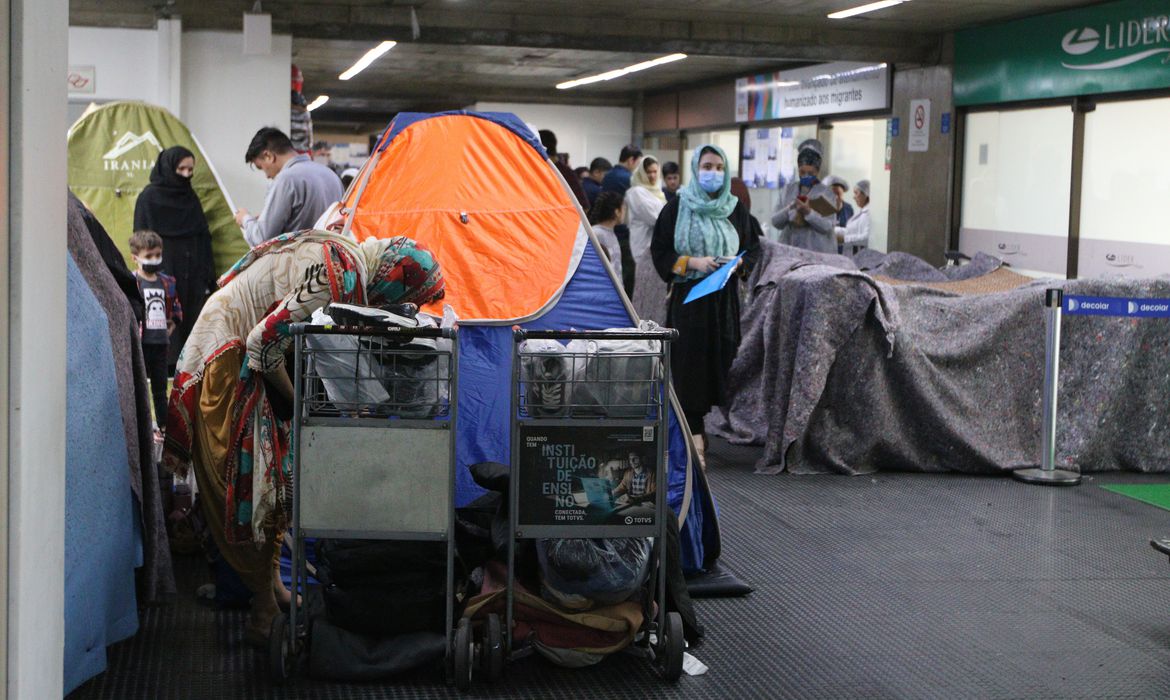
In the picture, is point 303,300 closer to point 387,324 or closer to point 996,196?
point 387,324

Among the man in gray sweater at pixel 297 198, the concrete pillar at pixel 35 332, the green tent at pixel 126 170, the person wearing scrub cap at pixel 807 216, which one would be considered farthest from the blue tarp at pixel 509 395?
the green tent at pixel 126 170

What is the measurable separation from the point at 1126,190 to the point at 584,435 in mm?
8640

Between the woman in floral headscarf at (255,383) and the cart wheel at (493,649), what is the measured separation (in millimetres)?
657

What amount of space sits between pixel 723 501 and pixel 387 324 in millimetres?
2702

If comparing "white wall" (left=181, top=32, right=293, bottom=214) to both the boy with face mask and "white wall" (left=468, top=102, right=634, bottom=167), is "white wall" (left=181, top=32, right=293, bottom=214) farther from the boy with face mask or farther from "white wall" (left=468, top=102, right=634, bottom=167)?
"white wall" (left=468, top=102, right=634, bottom=167)

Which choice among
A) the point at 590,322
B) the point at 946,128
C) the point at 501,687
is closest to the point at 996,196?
the point at 946,128

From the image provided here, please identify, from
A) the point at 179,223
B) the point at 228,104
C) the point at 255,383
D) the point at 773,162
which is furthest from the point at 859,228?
the point at 255,383

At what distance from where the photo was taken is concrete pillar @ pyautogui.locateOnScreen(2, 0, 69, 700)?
8.31 ft

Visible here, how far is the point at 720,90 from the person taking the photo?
18.3 m

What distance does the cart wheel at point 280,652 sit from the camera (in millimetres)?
3410

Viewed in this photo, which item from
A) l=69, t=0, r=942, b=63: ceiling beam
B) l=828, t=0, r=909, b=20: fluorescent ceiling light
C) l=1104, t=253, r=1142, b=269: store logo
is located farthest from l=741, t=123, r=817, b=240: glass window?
l=1104, t=253, r=1142, b=269: store logo

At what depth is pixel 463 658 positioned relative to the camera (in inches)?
134

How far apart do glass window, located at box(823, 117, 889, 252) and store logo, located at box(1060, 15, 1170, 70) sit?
3.08m

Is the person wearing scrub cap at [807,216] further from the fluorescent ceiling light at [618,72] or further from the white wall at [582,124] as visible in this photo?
the white wall at [582,124]
